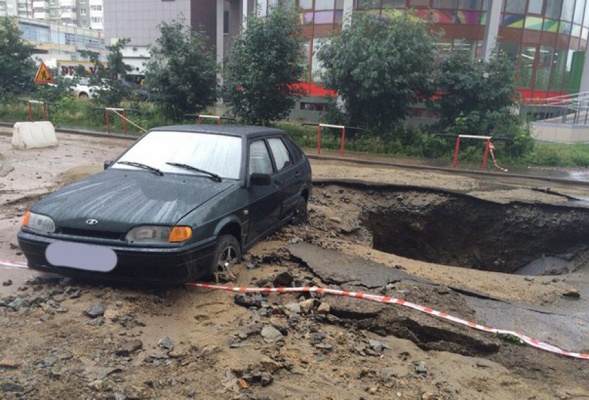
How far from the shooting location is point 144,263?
3.96 metres

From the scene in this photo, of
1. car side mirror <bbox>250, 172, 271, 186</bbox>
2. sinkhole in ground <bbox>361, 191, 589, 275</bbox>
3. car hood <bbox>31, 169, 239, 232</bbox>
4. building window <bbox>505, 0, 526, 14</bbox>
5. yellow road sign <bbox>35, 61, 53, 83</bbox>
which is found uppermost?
building window <bbox>505, 0, 526, 14</bbox>

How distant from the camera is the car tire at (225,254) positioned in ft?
14.7

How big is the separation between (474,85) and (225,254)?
41.6 ft

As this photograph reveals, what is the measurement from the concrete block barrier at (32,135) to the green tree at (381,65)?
349 inches

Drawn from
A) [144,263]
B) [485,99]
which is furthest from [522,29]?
[144,263]

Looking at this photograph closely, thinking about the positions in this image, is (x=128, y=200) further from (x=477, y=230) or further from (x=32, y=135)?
(x=32, y=135)

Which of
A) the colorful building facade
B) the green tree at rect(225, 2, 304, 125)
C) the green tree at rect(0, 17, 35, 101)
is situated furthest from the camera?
the colorful building facade

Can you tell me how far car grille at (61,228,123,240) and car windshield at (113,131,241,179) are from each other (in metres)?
1.19

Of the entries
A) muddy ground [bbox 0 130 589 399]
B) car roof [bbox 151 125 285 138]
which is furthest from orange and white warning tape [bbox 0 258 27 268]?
car roof [bbox 151 125 285 138]

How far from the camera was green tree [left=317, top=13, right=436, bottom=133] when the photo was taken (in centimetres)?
1455

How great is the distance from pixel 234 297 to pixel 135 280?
0.89m

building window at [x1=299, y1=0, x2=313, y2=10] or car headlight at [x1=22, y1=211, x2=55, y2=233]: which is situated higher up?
building window at [x1=299, y1=0, x2=313, y2=10]

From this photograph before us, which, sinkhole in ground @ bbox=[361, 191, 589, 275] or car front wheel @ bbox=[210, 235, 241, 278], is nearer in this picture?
car front wheel @ bbox=[210, 235, 241, 278]

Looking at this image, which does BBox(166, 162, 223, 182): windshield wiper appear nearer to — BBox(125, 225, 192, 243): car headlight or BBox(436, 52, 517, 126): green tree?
BBox(125, 225, 192, 243): car headlight
